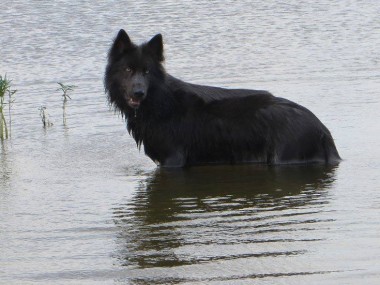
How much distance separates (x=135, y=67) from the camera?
32.2ft

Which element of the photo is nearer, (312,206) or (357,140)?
(312,206)

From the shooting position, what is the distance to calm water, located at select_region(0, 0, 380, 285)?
6055mm

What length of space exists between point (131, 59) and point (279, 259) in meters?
4.18

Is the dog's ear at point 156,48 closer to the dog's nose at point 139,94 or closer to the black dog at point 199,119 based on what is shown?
the black dog at point 199,119

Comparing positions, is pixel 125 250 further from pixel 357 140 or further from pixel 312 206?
pixel 357 140

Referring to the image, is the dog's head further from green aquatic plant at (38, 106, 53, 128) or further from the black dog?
green aquatic plant at (38, 106, 53, 128)

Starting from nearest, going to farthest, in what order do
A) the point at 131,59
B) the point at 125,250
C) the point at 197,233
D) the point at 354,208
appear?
the point at 125,250 < the point at 197,233 < the point at 354,208 < the point at 131,59

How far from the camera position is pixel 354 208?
7.36 m

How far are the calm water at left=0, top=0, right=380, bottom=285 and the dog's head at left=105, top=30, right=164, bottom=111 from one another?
647 millimetres

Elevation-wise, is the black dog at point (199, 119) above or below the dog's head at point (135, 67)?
below

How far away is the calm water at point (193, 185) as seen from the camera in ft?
19.9

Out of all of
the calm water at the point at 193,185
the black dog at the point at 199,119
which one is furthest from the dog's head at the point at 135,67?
the calm water at the point at 193,185

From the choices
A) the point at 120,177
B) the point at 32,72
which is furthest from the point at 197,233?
the point at 32,72

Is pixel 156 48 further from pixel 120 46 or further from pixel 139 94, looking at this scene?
pixel 139 94
